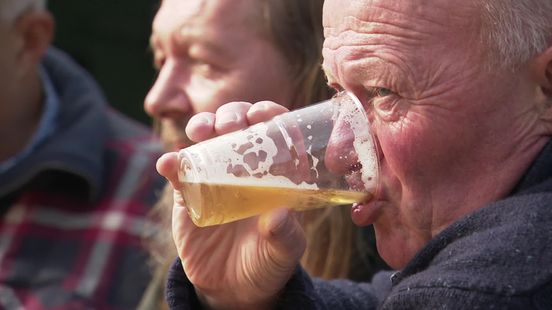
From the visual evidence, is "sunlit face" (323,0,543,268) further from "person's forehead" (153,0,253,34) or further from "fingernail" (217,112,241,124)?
"person's forehead" (153,0,253,34)

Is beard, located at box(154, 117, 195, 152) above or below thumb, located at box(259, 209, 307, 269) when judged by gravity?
below

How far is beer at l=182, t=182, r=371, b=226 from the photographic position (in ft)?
4.55

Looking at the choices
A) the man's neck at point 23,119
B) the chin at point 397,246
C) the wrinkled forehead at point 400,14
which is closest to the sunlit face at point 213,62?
the wrinkled forehead at point 400,14

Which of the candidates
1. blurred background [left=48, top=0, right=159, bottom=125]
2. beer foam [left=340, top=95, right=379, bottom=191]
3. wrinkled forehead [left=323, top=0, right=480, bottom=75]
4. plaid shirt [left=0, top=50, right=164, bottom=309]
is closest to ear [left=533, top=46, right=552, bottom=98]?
wrinkled forehead [left=323, top=0, right=480, bottom=75]

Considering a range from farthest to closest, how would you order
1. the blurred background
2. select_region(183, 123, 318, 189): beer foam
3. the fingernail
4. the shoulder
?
the blurred background, the fingernail, select_region(183, 123, 318, 189): beer foam, the shoulder

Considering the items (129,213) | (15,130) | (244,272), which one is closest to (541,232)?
(244,272)

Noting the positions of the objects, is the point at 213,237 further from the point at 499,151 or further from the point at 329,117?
the point at 499,151

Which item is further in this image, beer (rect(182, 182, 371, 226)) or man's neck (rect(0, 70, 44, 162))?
man's neck (rect(0, 70, 44, 162))

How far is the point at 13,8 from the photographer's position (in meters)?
3.58

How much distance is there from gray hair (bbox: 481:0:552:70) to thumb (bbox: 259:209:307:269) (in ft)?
1.28

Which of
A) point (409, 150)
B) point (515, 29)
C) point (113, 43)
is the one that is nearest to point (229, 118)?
point (409, 150)

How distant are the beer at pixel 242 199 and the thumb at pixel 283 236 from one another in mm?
23

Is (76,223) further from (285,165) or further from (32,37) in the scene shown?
(285,165)

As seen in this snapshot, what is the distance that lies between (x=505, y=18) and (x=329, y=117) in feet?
0.98
